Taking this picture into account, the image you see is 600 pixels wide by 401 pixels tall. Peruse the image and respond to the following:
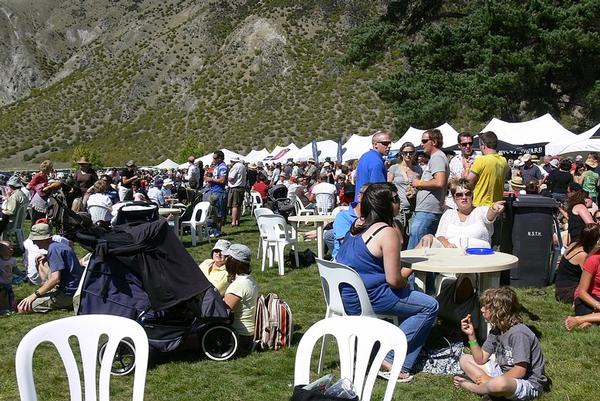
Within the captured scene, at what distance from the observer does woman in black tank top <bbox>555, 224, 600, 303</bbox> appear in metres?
6.11

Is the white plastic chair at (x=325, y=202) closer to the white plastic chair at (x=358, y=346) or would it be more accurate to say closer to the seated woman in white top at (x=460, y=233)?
the seated woman in white top at (x=460, y=233)

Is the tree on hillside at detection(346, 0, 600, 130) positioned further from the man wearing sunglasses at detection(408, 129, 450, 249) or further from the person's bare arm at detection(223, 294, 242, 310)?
the person's bare arm at detection(223, 294, 242, 310)

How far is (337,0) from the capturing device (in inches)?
2317

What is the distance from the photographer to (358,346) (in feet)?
10.2

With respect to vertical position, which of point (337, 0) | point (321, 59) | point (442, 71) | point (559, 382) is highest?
point (337, 0)

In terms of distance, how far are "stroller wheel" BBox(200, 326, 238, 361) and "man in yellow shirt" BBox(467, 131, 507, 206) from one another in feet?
10.8

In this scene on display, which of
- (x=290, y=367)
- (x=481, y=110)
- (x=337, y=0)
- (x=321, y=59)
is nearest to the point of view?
(x=290, y=367)

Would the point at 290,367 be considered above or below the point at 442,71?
below

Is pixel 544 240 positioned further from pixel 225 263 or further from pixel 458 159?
pixel 225 263

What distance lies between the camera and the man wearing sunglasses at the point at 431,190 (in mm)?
6469

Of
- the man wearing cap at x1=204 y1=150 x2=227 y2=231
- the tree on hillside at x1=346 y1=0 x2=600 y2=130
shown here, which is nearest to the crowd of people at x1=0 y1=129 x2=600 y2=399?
the man wearing cap at x1=204 y1=150 x2=227 y2=231

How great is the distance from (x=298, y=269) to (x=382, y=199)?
4.73 metres

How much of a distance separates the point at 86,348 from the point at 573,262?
195 inches

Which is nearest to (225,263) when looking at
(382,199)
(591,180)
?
(382,199)
